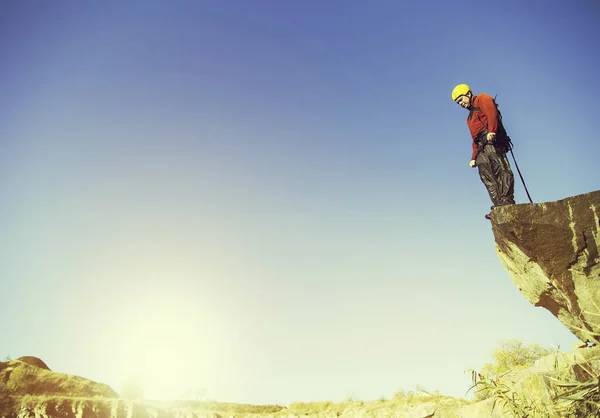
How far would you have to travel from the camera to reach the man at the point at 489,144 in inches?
204

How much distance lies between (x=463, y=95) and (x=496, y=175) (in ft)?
4.93

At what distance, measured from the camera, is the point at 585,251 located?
4.47 m

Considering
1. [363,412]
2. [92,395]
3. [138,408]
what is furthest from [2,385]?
[363,412]

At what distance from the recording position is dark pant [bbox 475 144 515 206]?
200 inches

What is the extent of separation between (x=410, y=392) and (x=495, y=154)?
2178cm

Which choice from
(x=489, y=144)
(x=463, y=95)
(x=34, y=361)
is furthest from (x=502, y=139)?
(x=34, y=361)

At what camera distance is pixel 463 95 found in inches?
226

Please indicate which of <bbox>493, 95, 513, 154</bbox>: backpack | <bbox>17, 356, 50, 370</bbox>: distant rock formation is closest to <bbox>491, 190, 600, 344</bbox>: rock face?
<bbox>493, 95, 513, 154</bbox>: backpack

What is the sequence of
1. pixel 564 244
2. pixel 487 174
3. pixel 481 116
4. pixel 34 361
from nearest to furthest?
pixel 564 244
pixel 487 174
pixel 481 116
pixel 34 361

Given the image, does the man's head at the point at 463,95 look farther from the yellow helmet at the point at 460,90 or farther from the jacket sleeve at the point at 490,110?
the jacket sleeve at the point at 490,110

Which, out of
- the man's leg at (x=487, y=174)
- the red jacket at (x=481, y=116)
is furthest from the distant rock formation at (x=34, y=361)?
the red jacket at (x=481, y=116)

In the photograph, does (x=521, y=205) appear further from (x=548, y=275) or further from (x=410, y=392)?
(x=410, y=392)

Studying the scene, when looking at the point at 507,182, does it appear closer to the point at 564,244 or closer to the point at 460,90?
the point at 564,244

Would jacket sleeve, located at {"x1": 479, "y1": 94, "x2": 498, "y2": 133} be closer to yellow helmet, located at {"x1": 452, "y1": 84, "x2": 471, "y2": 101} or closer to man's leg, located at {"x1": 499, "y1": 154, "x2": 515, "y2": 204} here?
yellow helmet, located at {"x1": 452, "y1": 84, "x2": 471, "y2": 101}
